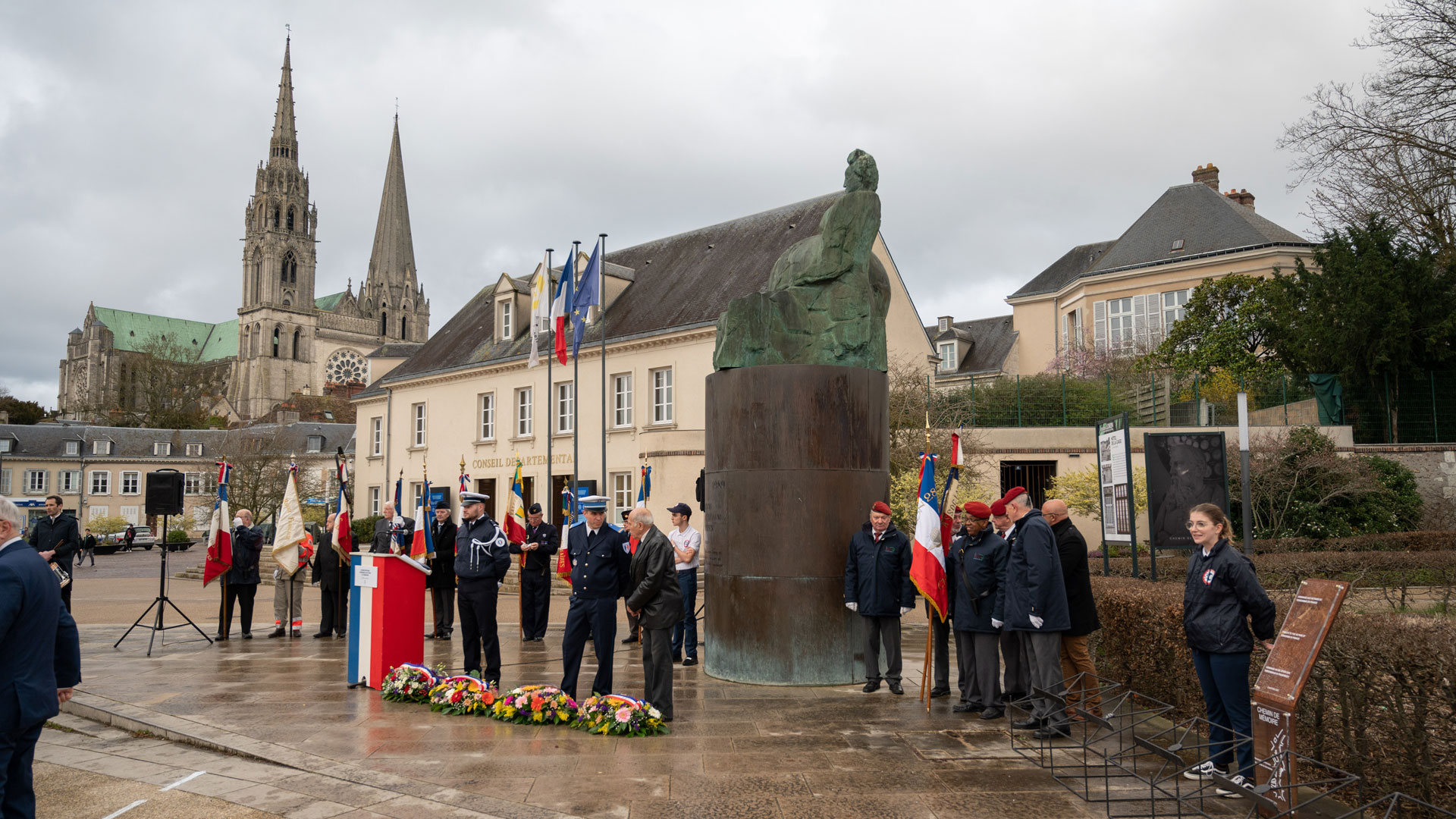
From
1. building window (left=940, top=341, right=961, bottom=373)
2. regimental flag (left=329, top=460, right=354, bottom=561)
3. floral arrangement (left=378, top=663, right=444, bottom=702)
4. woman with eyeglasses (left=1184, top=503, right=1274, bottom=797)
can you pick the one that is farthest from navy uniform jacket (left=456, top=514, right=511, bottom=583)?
building window (left=940, top=341, right=961, bottom=373)

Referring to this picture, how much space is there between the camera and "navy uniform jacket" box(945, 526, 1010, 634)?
8.04m

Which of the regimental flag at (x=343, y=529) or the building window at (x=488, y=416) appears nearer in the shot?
the regimental flag at (x=343, y=529)

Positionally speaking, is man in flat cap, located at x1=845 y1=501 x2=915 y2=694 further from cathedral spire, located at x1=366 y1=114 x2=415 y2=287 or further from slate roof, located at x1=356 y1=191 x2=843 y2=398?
cathedral spire, located at x1=366 y1=114 x2=415 y2=287

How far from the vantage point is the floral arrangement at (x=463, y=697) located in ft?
27.1

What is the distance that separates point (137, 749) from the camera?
734cm

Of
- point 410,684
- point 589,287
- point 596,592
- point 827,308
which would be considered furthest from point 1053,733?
point 589,287

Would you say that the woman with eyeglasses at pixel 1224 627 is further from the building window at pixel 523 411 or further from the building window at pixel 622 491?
the building window at pixel 523 411

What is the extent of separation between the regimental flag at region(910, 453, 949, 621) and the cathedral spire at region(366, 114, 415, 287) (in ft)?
363

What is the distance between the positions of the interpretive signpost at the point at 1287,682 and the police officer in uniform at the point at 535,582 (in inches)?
372

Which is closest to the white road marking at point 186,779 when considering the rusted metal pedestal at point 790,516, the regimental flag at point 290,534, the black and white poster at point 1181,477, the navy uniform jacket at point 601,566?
the navy uniform jacket at point 601,566

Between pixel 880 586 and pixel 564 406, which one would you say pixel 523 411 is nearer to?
pixel 564 406

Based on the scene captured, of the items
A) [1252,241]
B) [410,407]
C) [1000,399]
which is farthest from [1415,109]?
[410,407]

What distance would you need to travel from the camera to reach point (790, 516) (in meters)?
9.38

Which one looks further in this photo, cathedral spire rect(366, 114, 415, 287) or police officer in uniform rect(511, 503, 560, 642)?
cathedral spire rect(366, 114, 415, 287)
